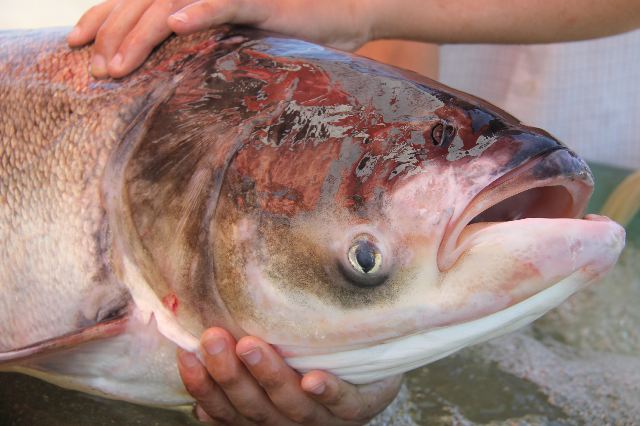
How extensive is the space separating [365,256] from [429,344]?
0.21 meters

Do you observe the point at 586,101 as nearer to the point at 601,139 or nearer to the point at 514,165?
the point at 601,139

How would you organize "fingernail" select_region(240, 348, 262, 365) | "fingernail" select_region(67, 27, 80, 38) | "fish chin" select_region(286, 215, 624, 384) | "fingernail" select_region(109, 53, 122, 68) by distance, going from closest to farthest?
"fish chin" select_region(286, 215, 624, 384) < "fingernail" select_region(240, 348, 262, 365) < "fingernail" select_region(109, 53, 122, 68) < "fingernail" select_region(67, 27, 80, 38)

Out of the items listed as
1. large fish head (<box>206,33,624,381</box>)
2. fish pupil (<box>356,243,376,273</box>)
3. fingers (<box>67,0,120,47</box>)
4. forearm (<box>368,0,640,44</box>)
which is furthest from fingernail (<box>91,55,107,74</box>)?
forearm (<box>368,0,640,44</box>)

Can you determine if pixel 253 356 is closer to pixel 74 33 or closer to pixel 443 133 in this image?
pixel 443 133

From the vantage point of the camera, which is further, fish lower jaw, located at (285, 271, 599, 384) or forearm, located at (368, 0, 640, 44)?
forearm, located at (368, 0, 640, 44)

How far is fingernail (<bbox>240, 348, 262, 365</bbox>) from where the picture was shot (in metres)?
0.87

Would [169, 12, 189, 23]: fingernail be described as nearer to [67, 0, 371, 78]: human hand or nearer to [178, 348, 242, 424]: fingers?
[67, 0, 371, 78]: human hand

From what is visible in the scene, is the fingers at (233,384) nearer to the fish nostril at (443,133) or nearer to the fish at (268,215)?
the fish at (268,215)

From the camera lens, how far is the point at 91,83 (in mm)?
1052

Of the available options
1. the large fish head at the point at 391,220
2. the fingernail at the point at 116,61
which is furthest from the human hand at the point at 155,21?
the large fish head at the point at 391,220

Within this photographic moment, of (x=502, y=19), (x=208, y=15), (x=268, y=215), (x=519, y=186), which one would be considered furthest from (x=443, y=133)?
(x=502, y=19)

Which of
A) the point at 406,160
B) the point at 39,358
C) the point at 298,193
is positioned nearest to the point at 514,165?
the point at 406,160

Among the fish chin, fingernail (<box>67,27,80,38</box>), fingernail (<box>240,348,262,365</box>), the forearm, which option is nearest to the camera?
the fish chin

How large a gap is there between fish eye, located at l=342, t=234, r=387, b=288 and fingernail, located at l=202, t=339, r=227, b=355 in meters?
0.27
